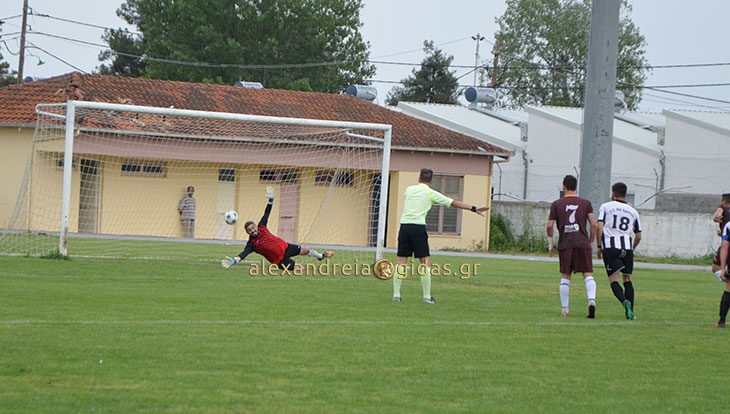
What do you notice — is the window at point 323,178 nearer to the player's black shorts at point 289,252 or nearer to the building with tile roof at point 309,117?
the building with tile roof at point 309,117

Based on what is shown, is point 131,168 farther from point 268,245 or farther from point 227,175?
point 268,245

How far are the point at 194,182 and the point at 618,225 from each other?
1938cm

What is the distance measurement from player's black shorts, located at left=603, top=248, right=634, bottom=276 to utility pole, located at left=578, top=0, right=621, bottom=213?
10075 millimetres

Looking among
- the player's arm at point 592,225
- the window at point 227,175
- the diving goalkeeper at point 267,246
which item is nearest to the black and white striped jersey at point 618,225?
the player's arm at point 592,225

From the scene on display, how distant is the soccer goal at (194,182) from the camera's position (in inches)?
977

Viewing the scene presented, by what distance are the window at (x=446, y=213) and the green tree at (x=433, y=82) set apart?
32.7 metres

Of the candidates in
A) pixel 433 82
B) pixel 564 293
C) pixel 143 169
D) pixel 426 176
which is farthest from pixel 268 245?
pixel 433 82

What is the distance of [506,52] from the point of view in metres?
74.6

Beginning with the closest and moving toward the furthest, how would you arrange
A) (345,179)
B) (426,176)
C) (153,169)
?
(426,176) → (153,169) → (345,179)

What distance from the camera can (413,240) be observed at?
42.7ft

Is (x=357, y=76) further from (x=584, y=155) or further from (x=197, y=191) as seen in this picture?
(x=584, y=155)

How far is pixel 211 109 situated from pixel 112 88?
3476mm

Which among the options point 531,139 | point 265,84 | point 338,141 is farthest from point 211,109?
point 265,84

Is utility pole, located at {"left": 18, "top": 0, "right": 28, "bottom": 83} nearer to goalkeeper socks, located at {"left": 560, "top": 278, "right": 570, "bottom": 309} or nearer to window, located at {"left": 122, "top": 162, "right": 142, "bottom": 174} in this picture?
window, located at {"left": 122, "top": 162, "right": 142, "bottom": 174}
